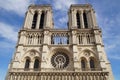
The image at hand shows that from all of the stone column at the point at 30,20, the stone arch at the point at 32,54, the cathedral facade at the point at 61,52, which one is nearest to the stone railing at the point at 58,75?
the cathedral facade at the point at 61,52

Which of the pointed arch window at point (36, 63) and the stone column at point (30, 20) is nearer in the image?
the pointed arch window at point (36, 63)

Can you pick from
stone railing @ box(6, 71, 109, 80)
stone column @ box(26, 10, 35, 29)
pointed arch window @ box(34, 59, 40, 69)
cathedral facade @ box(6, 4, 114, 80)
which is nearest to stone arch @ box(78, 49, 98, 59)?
cathedral facade @ box(6, 4, 114, 80)

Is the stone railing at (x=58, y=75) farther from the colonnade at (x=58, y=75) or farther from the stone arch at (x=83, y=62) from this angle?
the stone arch at (x=83, y=62)

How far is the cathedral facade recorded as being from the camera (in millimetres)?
25781

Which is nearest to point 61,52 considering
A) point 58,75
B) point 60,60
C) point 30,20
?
point 60,60

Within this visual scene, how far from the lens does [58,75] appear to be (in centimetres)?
2567

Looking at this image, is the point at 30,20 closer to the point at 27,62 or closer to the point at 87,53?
the point at 27,62

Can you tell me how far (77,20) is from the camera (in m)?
35.6

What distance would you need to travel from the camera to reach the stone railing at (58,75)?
2533cm

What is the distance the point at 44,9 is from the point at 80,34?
10815mm

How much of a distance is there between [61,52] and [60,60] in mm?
1753

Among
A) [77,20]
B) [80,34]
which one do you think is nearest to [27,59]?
[80,34]

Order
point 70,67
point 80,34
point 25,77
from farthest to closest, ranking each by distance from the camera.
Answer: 1. point 80,34
2. point 70,67
3. point 25,77

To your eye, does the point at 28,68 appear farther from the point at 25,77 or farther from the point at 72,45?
the point at 72,45
